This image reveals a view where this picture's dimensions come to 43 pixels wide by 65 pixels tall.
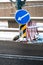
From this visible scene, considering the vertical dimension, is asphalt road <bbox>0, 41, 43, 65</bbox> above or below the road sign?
below

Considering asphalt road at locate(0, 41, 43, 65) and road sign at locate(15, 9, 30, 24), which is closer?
asphalt road at locate(0, 41, 43, 65)

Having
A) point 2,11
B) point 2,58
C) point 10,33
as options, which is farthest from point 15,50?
point 2,11

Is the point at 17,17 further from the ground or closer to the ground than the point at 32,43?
further from the ground

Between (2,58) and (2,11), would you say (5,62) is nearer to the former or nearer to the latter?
(2,58)

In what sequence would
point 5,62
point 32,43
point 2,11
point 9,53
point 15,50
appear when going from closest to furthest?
point 5,62 → point 9,53 → point 15,50 → point 32,43 → point 2,11

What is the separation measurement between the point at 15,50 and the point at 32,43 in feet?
7.19

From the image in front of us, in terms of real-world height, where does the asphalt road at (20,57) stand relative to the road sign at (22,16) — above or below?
below

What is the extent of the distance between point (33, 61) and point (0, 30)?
27.0 ft

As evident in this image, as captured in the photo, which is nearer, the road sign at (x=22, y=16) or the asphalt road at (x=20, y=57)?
the asphalt road at (x=20, y=57)

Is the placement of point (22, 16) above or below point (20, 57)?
above

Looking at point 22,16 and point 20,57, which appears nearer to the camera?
point 20,57

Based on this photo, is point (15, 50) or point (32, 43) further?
point (32, 43)

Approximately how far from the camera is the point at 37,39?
13.3 m

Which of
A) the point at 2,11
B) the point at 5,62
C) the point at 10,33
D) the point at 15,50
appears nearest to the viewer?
the point at 5,62
